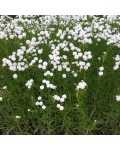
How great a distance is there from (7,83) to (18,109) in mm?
351

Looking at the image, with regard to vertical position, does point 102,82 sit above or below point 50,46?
below

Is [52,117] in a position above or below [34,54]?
below

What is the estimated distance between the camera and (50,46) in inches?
170

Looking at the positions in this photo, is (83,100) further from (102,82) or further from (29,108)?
(29,108)

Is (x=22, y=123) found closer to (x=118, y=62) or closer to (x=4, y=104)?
(x=4, y=104)

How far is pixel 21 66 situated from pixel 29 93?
32 cm

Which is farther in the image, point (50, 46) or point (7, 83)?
point (50, 46)
